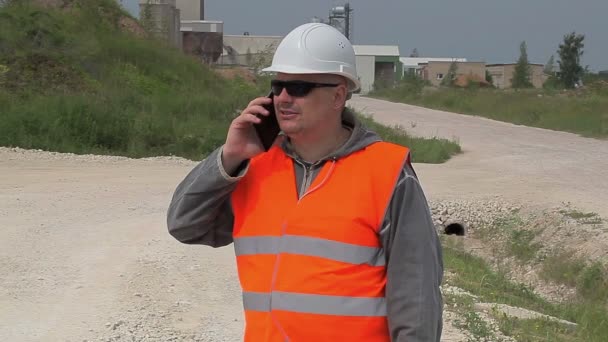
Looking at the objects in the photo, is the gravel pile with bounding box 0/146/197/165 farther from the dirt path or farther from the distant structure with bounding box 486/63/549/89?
the distant structure with bounding box 486/63/549/89

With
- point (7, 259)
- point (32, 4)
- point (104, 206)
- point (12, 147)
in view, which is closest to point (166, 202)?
point (104, 206)

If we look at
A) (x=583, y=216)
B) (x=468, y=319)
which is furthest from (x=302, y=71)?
(x=583, y=216)

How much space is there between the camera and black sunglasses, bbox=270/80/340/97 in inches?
94.9

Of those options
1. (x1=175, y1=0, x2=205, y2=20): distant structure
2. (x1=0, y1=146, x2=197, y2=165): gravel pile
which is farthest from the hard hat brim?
(x1=175, y1=0, x2=205, y2=20): distant structure

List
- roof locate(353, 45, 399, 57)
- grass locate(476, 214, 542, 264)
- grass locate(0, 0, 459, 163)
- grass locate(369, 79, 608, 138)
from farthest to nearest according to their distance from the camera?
1. roof locate(353, 45, 399, 57)
2. grass locate(369, 79, 608, 138)
3. grass locate(0, 0, 459, 163)
4. grass locate(476, 214, 542, 264)

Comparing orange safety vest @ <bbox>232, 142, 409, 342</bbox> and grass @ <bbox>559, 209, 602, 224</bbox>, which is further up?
orange safety vest @ <bbox>232, 142, 409, 342</bbox>

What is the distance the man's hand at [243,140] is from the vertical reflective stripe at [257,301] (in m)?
0.34

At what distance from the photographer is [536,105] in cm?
3159

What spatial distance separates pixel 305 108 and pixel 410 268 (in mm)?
511

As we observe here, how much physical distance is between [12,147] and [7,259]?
24.5 ft

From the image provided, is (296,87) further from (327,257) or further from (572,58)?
(572,58)

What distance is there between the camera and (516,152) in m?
18.0

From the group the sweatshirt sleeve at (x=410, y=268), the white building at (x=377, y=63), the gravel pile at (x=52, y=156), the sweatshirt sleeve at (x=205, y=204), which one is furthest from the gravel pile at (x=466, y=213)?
the white building at (x=377, y=63)

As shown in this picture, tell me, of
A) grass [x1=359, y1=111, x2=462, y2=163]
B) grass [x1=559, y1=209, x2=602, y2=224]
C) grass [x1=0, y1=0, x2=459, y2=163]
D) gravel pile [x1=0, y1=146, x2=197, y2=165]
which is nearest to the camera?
grass [x1=559, y1=209, x2=602, y2=224]
